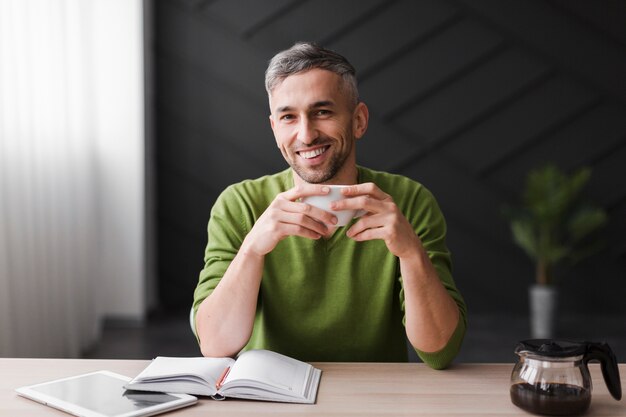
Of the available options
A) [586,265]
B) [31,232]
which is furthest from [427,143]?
[31,232]

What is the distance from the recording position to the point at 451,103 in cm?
458

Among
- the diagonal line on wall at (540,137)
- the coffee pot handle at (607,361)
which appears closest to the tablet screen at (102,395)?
the coffee pot handle at (607,361)

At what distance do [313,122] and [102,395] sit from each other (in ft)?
2.47

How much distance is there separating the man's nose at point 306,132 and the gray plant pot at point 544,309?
3.05 meters

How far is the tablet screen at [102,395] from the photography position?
1.15m

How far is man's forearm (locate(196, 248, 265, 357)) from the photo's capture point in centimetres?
149

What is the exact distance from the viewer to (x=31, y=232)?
3.24 meters

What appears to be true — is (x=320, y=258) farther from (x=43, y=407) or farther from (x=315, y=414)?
(x=43, y=407)

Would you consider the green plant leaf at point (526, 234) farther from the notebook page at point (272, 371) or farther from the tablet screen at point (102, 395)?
the tablet screen at point (102, 395)

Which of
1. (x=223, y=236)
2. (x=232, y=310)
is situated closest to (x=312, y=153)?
(x=223, y=236)

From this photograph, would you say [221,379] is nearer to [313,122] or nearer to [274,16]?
[313,122]

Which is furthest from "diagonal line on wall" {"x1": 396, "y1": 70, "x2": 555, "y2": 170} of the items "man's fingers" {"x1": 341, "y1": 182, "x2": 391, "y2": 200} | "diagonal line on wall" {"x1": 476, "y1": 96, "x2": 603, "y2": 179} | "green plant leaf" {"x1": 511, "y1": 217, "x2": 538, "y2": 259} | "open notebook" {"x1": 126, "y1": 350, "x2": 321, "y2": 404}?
→ "open notebook" {"x1": 126, "y1": 350, "x2": 321, "y2": 404}

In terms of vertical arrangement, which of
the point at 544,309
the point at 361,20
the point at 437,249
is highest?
the point at 361,20

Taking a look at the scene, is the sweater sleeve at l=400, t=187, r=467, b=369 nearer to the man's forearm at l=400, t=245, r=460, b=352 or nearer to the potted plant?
the man's forearm at l=400, t=245, r=460, b=352
